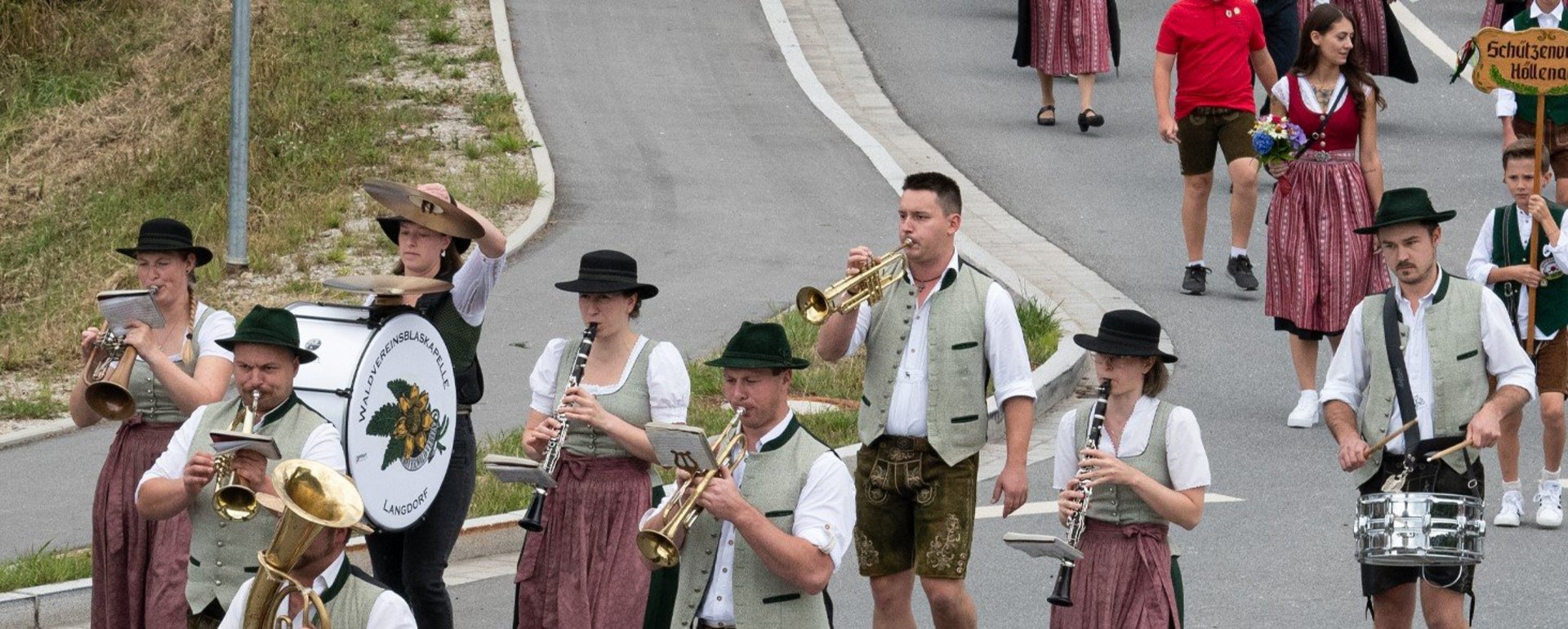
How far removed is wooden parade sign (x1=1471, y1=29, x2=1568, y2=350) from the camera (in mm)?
10406

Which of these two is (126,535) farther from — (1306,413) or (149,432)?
(1306,413)

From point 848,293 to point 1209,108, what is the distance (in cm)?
732

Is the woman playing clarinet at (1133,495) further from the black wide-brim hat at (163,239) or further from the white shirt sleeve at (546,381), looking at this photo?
the black wide-brim hat at (163,239)

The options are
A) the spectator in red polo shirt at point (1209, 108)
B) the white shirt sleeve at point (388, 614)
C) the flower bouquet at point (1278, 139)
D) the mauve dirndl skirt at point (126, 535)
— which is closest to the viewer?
the white shirt sleeve at point (388, 614)

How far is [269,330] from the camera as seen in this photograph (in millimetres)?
7105

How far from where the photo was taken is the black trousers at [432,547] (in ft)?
27.6

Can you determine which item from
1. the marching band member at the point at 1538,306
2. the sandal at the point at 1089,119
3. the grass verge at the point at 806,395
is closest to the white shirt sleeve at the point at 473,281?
the grass verge at the point at 806,395

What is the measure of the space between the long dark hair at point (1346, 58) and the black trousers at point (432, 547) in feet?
18.7

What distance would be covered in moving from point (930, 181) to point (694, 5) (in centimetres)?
1715

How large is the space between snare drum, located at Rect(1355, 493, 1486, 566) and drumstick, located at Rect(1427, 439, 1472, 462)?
18 cm

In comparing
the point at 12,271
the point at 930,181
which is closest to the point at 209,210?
the point at 12,271

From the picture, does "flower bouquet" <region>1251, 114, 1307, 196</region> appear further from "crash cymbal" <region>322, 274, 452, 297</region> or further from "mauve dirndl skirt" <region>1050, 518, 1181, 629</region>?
"crash cymbal" <region>322, 274, 452, 297</region>

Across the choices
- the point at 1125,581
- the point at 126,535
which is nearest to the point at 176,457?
the point at 126,535

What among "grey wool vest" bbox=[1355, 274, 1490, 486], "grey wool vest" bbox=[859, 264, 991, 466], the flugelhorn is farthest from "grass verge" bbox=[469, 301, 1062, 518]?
the flugelhorn
